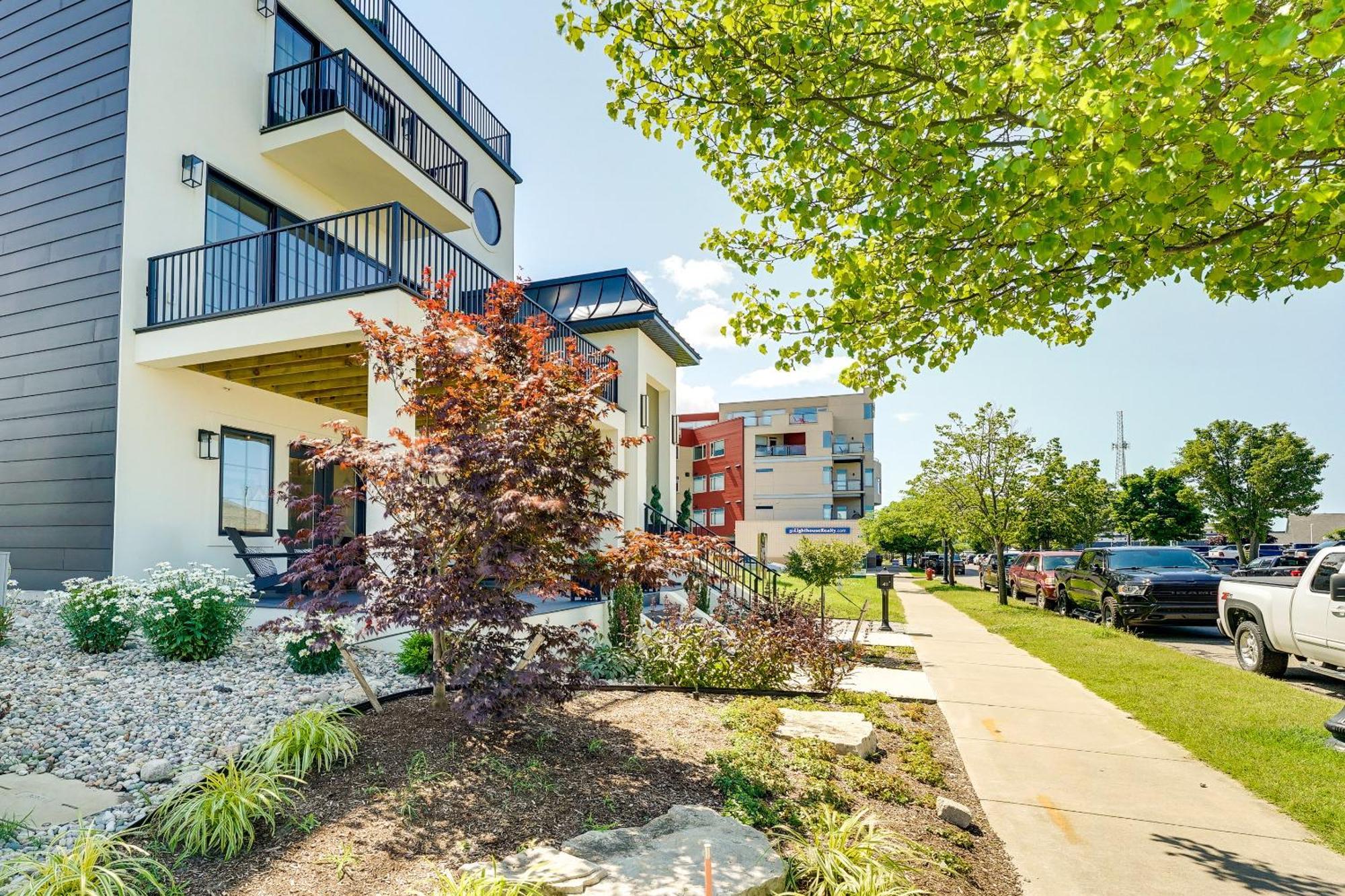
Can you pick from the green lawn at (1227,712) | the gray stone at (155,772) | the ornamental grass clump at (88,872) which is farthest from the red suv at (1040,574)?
the ornamental grass clump at (88,872)

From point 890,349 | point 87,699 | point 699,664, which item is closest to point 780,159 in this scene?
point 890,349

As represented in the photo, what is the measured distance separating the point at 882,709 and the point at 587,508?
156 inches

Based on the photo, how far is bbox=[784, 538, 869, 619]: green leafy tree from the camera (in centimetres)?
1284

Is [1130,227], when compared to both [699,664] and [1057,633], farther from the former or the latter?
[1057,633]

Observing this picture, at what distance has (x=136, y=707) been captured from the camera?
5.11 meters

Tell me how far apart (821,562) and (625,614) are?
5071mm

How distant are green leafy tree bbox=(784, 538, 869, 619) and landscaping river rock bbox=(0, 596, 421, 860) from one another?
801cm

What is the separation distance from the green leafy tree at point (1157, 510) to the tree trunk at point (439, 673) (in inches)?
1763

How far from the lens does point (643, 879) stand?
303cm

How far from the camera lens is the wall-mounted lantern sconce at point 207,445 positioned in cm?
936

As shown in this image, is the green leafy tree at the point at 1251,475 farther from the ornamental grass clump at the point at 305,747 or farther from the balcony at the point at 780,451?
the ornamental grass clump at the point at 305,747

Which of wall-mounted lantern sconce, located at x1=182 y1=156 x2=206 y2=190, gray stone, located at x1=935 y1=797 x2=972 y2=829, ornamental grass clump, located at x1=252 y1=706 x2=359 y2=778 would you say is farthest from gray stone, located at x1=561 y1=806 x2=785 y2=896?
wall-mounted lantern sconce, located at x1=182 y1=156 x2=206 y2=190

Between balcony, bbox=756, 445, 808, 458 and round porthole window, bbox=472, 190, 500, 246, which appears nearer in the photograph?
round porthole window, bbox=472, 190, 500, 246

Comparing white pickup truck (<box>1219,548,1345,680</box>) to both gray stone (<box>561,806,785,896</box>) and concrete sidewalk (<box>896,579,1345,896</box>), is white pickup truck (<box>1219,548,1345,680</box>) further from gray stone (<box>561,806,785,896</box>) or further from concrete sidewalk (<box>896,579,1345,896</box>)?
gray stone (<box>561,806,785,896</box>)
